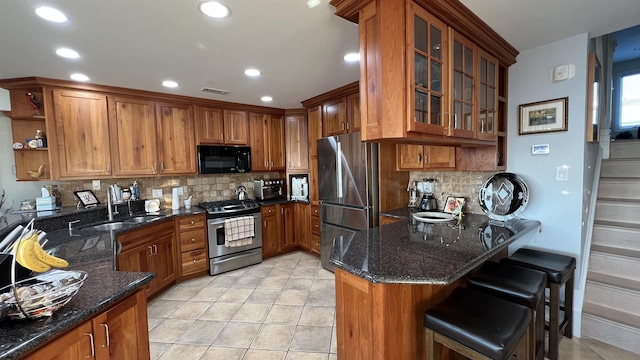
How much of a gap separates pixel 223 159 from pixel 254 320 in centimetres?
223

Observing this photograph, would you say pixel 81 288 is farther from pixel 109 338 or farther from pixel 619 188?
pixel 619 188

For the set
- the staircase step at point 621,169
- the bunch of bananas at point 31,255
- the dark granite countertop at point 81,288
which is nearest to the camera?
the dark granite countertop at point 81,288

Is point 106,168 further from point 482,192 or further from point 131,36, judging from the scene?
point 482,192

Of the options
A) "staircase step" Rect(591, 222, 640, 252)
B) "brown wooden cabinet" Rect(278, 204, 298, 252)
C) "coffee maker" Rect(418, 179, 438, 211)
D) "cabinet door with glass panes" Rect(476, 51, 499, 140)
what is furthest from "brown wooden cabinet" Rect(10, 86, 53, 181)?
"staircase step" Rect(591, 222, 640, 252)

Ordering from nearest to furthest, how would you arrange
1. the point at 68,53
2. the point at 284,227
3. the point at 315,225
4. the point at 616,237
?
the point at 68,53, the point at 616,237, the point at 315,225, the point at 284,227

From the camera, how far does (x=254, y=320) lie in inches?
94.7

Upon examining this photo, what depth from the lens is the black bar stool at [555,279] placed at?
1.77m

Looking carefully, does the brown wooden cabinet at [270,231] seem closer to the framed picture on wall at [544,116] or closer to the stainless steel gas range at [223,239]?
the stainless steel gas range at [223,239]

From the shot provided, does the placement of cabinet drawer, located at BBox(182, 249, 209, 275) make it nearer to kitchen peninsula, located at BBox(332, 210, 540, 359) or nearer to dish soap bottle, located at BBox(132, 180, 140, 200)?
dish soap bottle, located at BBox(132, 180, 140, 200)

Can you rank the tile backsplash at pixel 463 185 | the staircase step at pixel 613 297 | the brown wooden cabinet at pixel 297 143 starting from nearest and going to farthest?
the staircase step at pixel 613 297 < the tile backsplash at pixel 463 185 < the brown wooden cabinet at pixel 297 143

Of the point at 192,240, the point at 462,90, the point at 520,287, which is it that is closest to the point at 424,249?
the point at 520,287

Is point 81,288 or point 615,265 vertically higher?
point 81,288

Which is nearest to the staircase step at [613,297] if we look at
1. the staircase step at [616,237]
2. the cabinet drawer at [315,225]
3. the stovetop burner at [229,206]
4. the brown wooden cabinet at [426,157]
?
the staircase step at [616,237]

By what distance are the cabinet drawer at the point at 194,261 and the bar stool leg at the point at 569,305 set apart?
12.1 feet
